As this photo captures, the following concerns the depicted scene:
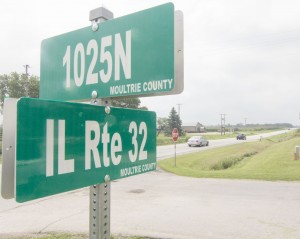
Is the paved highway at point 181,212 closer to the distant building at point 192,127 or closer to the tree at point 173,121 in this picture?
the tree at point 173,121

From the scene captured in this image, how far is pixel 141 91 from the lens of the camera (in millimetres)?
1528

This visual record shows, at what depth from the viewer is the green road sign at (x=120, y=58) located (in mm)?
1505

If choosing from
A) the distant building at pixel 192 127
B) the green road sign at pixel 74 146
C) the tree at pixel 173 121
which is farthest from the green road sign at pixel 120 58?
the distant building at pixel 192 127

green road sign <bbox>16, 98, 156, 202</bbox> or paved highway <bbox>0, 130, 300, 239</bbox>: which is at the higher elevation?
green road sign <bbox>16, 98, 156, 202</bbox>

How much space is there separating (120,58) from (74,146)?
0.58 meters

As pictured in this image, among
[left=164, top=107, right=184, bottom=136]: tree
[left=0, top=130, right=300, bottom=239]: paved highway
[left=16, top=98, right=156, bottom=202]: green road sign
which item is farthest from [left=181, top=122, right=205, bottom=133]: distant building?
[left=16, top=98, right=156, bottom=202]: green road sign

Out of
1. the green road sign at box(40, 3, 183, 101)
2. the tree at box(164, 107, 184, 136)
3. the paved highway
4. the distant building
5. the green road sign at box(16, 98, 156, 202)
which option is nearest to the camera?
the green road sign at box(16, 98, 156, 202)

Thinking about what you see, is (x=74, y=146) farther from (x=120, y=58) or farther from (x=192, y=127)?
(x=192, y=127)

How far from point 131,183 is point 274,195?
15.1 ft

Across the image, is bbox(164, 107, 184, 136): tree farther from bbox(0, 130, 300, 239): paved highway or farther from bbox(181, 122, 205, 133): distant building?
bbox(0, 130, 300, 239): paved highway

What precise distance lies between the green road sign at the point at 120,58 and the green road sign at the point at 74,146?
20cm

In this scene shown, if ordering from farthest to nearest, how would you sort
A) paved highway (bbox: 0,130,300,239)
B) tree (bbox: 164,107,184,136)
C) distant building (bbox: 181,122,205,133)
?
distant building (bbox: 181,122,205,133)
tree (bbox: 164,107,184,136)
paved highway (bbox: 0,130,300,239)

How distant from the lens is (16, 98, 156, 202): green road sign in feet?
3.53

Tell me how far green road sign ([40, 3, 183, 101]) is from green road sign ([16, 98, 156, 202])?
8.0 inches
